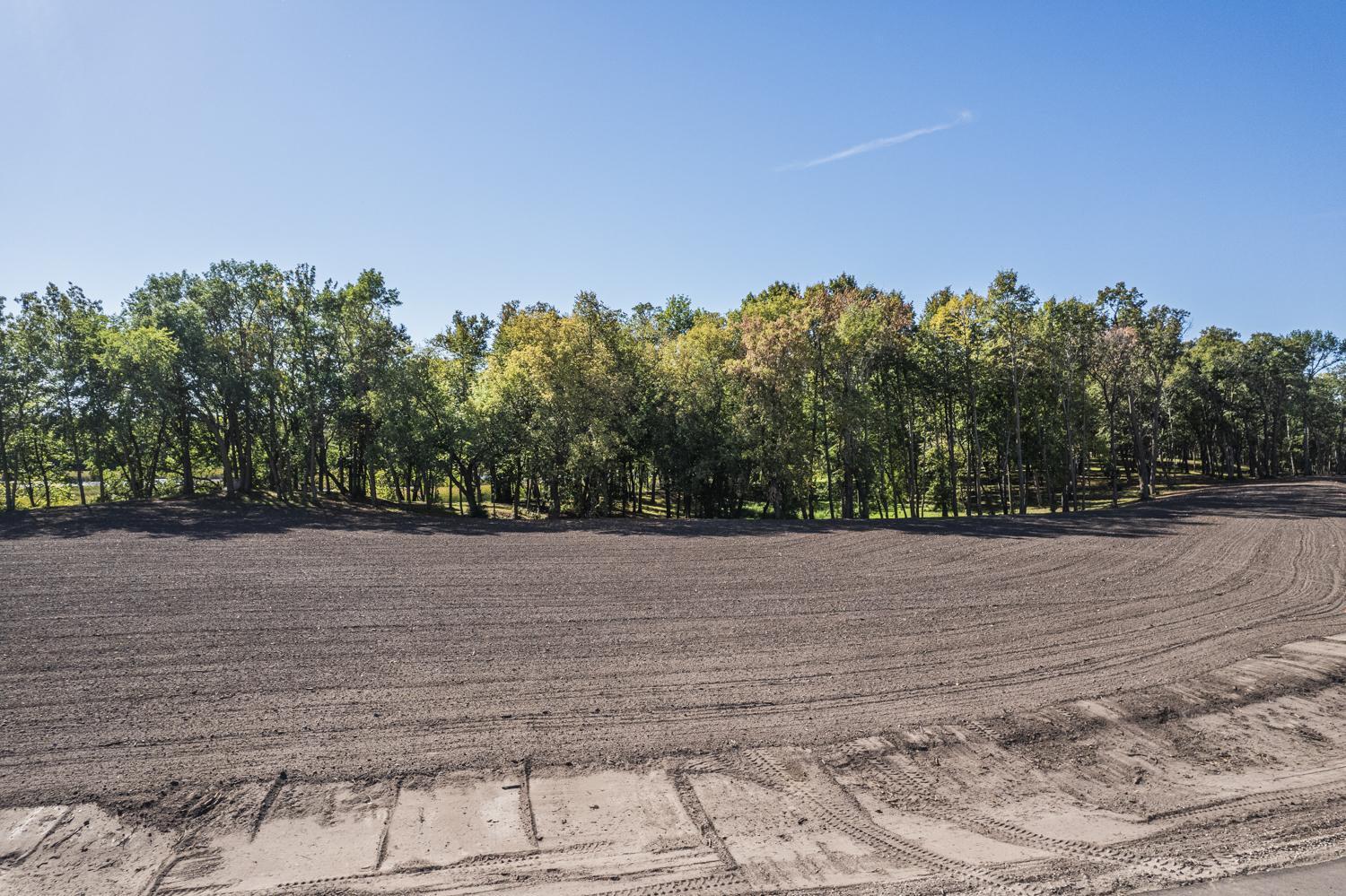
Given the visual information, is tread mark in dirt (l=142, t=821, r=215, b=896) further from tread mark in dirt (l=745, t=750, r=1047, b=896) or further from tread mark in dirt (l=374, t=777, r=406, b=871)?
tread mark in dirt (l=745, t=750, r=1047, b=896)

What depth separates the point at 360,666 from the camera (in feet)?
33.0

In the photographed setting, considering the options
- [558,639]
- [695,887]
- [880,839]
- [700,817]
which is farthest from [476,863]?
[558,639]

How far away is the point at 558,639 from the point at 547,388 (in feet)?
63.6

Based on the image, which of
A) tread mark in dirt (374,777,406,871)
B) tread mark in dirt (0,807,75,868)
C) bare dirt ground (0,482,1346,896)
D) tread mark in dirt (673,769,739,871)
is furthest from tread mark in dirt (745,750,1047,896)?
tread mark in dirt (0,807,75,868)

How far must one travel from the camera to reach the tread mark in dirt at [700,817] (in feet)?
19.3

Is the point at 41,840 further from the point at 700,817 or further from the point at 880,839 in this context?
the point at 880,839

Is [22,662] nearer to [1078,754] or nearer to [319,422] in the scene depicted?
[1078,754]

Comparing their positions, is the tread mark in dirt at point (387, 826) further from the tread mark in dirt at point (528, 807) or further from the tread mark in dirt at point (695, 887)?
the tread mark in dirt at point (695, 887)

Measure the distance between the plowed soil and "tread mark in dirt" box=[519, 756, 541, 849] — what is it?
287mm

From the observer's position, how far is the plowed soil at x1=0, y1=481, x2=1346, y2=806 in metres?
7.84

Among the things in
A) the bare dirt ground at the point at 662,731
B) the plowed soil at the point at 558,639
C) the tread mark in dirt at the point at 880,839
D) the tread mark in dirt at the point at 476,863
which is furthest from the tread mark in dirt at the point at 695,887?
the plowed soil at the point at 558,639

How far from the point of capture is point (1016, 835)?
248 inches

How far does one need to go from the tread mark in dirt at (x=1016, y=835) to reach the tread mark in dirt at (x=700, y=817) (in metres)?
1.84

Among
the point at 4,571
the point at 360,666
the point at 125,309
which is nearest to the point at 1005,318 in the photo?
the point at 360,666
